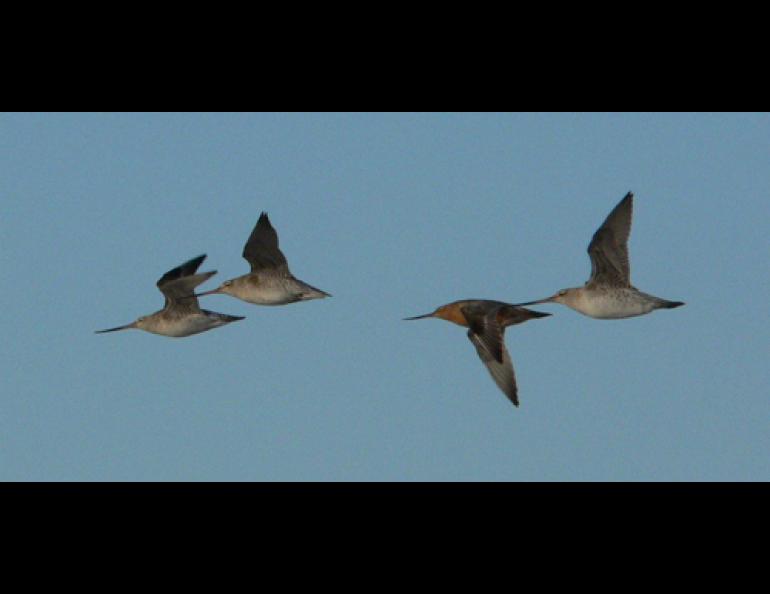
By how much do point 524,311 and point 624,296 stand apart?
1.20 metres

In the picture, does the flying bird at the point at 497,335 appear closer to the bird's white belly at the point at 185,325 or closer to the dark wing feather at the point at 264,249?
the dark wing feather at the point at 264,249

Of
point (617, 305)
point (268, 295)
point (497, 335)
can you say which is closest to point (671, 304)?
point (617, 305)

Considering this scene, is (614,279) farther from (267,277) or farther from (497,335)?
(267,277)

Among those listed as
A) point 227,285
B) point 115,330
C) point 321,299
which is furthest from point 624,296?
point 115,330

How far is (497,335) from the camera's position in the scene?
1989 cm

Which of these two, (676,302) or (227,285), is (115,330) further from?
(676,302)

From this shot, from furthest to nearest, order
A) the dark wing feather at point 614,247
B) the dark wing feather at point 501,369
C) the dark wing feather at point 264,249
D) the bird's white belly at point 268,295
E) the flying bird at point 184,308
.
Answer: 1. the flying bird at point 184,308
2. the bird's white belly at point 268,295
3. the dark wing feather at point 264,249
4. the dark wing feather at point 501,369
5. the dark wing feather at point 614,247

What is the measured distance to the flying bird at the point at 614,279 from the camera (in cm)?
1959

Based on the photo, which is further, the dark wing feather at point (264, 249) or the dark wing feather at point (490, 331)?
the dark wing feather at point (264, 249)

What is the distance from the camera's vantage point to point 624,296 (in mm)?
19797

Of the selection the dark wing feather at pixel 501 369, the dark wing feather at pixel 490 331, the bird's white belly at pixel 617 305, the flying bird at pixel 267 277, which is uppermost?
the flying bird at pixel 267 277

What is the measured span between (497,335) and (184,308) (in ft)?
14.7

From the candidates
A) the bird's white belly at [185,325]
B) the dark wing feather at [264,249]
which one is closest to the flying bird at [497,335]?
the dark wing feather at [264,249]

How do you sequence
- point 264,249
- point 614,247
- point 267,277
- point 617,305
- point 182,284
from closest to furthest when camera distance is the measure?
point 614,247 → point 617,305 → point 264,249 → point 267,277 → point 182,284
